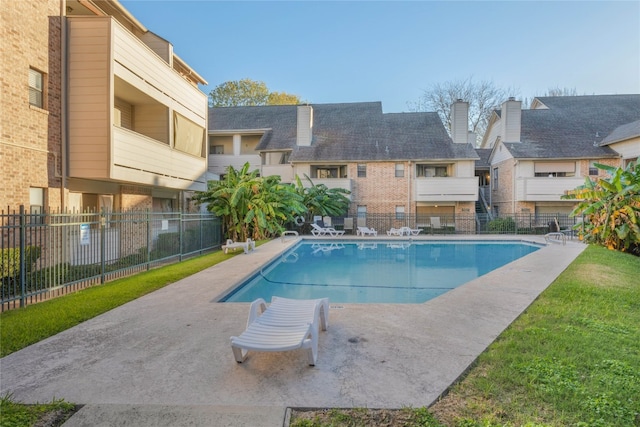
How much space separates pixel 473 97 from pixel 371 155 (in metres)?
23.0

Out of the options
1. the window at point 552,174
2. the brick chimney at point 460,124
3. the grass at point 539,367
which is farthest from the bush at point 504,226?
the grass at point 539,367

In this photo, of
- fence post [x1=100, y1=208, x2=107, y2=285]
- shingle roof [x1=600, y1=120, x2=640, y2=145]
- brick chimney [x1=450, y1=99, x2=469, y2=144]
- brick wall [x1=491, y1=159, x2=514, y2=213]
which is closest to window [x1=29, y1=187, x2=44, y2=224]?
fence post [x1=100, y1=208, x2=107, y2=285]

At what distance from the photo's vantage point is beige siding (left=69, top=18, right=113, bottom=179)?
1095 cm

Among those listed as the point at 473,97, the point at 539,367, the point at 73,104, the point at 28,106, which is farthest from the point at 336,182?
the point at 473,97

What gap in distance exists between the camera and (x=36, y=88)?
1016 cm

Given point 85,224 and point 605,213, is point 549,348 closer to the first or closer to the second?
point 85,224

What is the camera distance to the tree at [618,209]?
14016 millimetres

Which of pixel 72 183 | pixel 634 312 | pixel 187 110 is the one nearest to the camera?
pixel 634 312

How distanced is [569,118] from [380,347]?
1280 inches

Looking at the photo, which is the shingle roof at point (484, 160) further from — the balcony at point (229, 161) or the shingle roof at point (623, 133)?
the balcony at point (229, 161)

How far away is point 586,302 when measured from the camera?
262 inches

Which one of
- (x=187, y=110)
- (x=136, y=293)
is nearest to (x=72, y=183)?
(x=136, y=293)

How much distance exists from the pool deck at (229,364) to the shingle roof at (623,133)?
2350 centimetres

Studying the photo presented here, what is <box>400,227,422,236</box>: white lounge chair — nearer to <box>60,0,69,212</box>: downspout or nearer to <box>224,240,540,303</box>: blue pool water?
<box>224,240,540,303</box>: blue pool water
